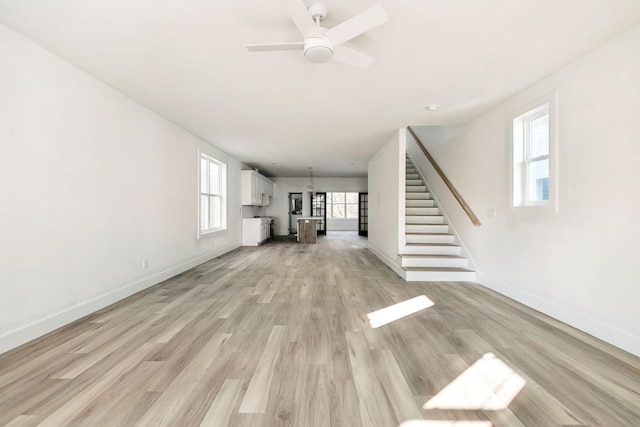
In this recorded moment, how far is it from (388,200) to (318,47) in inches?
167

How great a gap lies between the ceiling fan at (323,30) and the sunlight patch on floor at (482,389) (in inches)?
92.0

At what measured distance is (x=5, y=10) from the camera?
80.2 inches

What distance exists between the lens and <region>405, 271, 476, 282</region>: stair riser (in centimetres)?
448

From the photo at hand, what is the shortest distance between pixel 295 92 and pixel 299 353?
111 inches

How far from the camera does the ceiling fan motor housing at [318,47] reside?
79.0 inches

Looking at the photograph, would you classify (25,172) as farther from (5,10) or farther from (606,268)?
(606,268)

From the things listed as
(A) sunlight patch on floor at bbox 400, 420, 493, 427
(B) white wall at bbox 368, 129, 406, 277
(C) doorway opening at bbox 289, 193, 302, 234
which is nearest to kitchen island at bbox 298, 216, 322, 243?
(B) white wall at bbox 368, 129, 406, 277

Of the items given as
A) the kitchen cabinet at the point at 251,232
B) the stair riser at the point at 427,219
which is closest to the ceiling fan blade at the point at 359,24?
the stair riser at the point at 427,219

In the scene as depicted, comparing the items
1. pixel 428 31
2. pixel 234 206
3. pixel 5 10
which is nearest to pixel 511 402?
pixel 428 31

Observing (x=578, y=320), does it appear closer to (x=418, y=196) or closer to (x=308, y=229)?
(x=418, y=196)

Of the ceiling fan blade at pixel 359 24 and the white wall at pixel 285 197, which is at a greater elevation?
the ceiling fan blade at pixel 359 24

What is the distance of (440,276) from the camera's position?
4.50 metres

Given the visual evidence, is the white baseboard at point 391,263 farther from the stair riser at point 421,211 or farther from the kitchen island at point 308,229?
the kitchen island at point 308,229

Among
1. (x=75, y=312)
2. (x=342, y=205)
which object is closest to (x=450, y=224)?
(x=75, y=312)
